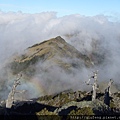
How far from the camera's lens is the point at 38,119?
43344 mm

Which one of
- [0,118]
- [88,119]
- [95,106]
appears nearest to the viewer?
[88,119]

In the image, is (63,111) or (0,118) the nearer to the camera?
(0,118)

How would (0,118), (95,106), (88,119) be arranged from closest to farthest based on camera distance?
(88,119) → (0,118) → (95,106)

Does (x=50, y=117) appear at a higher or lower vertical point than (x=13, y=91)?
lower

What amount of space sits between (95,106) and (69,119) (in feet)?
39.4

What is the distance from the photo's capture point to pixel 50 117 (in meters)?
42.4

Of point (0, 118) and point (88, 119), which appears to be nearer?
point (88, 119)

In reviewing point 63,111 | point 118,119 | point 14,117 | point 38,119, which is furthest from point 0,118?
point 118,119

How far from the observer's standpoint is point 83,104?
53.6 meters

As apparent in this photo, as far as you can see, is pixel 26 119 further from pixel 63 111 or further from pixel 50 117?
pixel 63 111

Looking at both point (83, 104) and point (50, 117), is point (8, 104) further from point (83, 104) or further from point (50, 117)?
point (83, 104)

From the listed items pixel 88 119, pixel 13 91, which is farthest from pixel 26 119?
pixel 88 119

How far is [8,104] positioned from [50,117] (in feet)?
22.4

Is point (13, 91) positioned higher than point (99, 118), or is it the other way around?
point (13, 91)
